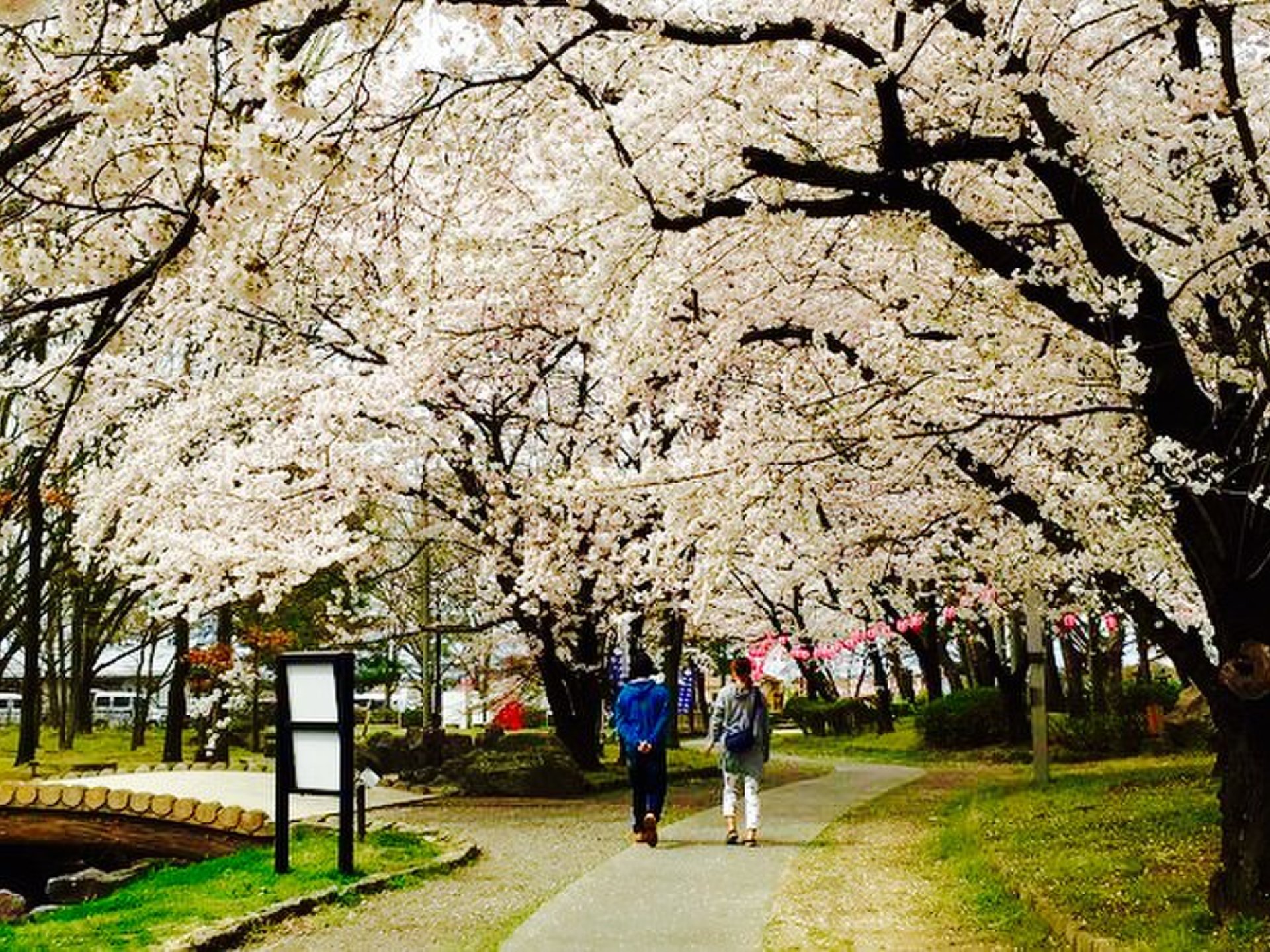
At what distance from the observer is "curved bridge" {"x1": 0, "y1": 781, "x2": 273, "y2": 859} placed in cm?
1138

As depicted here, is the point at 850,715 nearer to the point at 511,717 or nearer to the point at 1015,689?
the point at 511,717

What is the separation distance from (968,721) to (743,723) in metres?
15.1

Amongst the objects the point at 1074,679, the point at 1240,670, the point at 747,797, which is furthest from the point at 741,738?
the point at 1074,679

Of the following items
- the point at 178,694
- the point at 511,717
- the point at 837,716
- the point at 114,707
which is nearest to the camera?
the point at 178,694

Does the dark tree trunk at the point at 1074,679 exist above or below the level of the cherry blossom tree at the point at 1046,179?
below

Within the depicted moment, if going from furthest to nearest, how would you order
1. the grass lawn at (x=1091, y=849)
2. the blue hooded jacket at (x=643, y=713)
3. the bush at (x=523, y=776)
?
the bush at (x=523, y=776) < the blue hooded jacket at (x=643, y=713) < the grass lawn at (x=1091, y=849)

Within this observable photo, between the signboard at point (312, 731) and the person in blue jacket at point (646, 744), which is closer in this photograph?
the signboard at point (312, 731)

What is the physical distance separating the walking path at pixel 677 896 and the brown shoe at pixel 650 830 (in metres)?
0.09

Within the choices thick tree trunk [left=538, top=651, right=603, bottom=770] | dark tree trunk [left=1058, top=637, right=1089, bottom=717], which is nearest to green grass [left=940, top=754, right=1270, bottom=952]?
thick tree trunk [left=538, top=651, right=603, bottom=770]

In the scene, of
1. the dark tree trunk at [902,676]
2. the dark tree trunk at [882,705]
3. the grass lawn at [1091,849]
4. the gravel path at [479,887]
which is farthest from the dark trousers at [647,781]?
the dark tree trunk at [902,676]

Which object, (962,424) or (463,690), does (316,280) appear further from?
(463,690)

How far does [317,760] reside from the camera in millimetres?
9203

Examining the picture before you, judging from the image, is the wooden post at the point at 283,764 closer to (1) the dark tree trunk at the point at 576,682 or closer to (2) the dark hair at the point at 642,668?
(2) the dark hair at the point at 642,668

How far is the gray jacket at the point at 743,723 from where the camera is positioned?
1009cm
